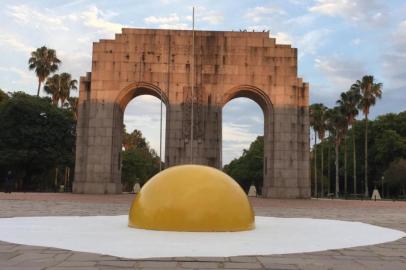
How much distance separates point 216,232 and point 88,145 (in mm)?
29186

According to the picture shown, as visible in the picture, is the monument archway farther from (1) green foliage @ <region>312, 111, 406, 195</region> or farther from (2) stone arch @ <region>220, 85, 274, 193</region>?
(1) green foliage @ <region>312, 111, 406, 195</region>

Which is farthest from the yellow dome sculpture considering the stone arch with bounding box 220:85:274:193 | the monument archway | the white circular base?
the stone arch with bounding box 220:85:274:193

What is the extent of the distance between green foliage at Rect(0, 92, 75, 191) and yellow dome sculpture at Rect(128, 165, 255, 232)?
41.8 metres

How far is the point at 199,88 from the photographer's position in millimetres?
38188

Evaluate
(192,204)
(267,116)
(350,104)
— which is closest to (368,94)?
(350,104)

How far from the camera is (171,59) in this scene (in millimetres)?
38438

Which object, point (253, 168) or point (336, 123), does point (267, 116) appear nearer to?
point (336, 123)

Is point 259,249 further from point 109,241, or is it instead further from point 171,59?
point 171,59

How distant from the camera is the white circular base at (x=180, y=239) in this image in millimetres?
7797

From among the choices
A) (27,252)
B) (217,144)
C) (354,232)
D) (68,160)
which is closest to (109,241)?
(27,252)

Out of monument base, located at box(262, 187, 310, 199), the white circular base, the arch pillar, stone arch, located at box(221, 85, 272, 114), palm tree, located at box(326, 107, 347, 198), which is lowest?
the white circular base

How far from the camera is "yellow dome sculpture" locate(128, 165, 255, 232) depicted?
10469 millimetres

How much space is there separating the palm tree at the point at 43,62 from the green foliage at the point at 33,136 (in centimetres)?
775

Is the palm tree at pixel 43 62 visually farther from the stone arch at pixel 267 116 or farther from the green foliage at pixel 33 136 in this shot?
the stone arch at pixel 267 116
